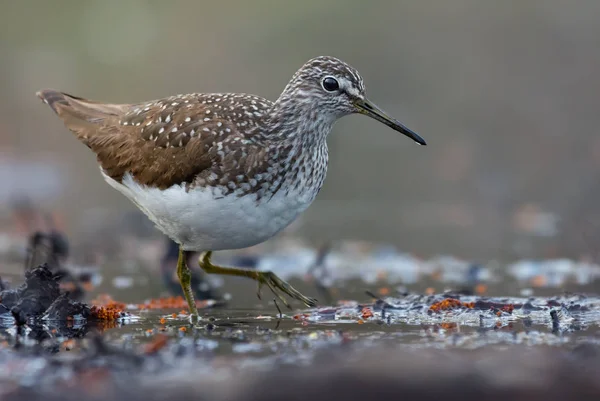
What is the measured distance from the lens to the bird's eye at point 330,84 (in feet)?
26.5

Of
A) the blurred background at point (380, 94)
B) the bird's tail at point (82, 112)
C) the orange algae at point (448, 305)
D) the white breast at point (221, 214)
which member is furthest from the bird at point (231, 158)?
the blurred background at point (380, 94)

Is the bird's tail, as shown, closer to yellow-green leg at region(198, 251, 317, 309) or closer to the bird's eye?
yellow-green leg at region(198, 251, 317, 309)

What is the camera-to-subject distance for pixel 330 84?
8.09m

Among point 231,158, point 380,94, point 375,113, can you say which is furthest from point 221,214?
point 380,94

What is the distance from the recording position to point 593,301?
26.1 feet

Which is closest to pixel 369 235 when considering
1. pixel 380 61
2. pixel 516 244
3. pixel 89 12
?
pixel 516 244

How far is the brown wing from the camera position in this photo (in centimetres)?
767

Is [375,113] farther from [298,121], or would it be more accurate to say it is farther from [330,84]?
[298,121]

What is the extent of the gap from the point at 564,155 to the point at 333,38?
6.24m

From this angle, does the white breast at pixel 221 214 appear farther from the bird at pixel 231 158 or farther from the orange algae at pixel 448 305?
the orange algae at pixel 448 305

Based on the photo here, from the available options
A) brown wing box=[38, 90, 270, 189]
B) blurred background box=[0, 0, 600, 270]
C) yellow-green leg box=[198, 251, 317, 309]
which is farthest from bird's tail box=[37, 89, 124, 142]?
blurred background box=[0, 0, 600, 270]

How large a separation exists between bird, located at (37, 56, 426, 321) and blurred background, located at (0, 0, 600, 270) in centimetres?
602

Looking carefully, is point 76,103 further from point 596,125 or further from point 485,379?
point 596,125

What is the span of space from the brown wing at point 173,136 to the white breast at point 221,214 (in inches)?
6.0
